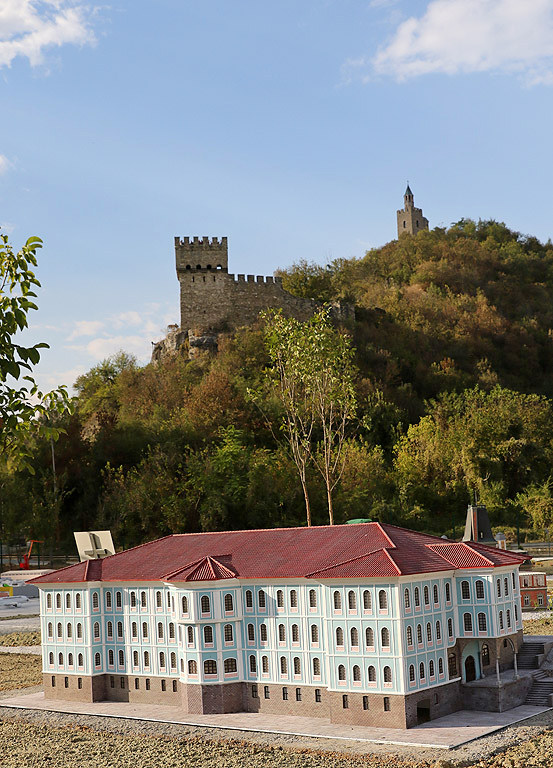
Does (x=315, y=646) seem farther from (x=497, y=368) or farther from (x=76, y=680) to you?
(x=497, y=368)

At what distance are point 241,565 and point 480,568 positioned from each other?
7957mm

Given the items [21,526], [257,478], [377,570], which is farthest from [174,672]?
[21,526]

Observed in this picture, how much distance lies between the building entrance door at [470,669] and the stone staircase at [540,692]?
1.90 metres

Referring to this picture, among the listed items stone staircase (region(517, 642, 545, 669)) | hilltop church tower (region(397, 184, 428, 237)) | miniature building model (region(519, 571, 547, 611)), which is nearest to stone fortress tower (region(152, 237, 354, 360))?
A: miniature building model (region(519, 571, 547, 611))

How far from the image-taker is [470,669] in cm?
2970

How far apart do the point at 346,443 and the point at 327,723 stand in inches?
1396

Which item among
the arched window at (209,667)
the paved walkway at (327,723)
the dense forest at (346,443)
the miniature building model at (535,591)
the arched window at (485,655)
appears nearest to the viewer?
the paved walkway at (327,723)

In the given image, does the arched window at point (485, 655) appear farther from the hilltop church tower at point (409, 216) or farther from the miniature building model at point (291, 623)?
the hilltop church tower at point (409, 216)

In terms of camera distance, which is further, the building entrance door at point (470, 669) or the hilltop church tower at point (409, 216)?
the hilltop church tower at point (409, 216)

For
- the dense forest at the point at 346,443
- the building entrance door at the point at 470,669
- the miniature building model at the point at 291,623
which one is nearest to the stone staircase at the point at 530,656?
the miniature building model at the point at 291,623

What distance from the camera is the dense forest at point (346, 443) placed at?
5850 centimetres

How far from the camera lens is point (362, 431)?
66.1m

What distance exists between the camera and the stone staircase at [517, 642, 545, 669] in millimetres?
31172

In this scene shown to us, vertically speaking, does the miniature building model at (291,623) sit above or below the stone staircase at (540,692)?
above
